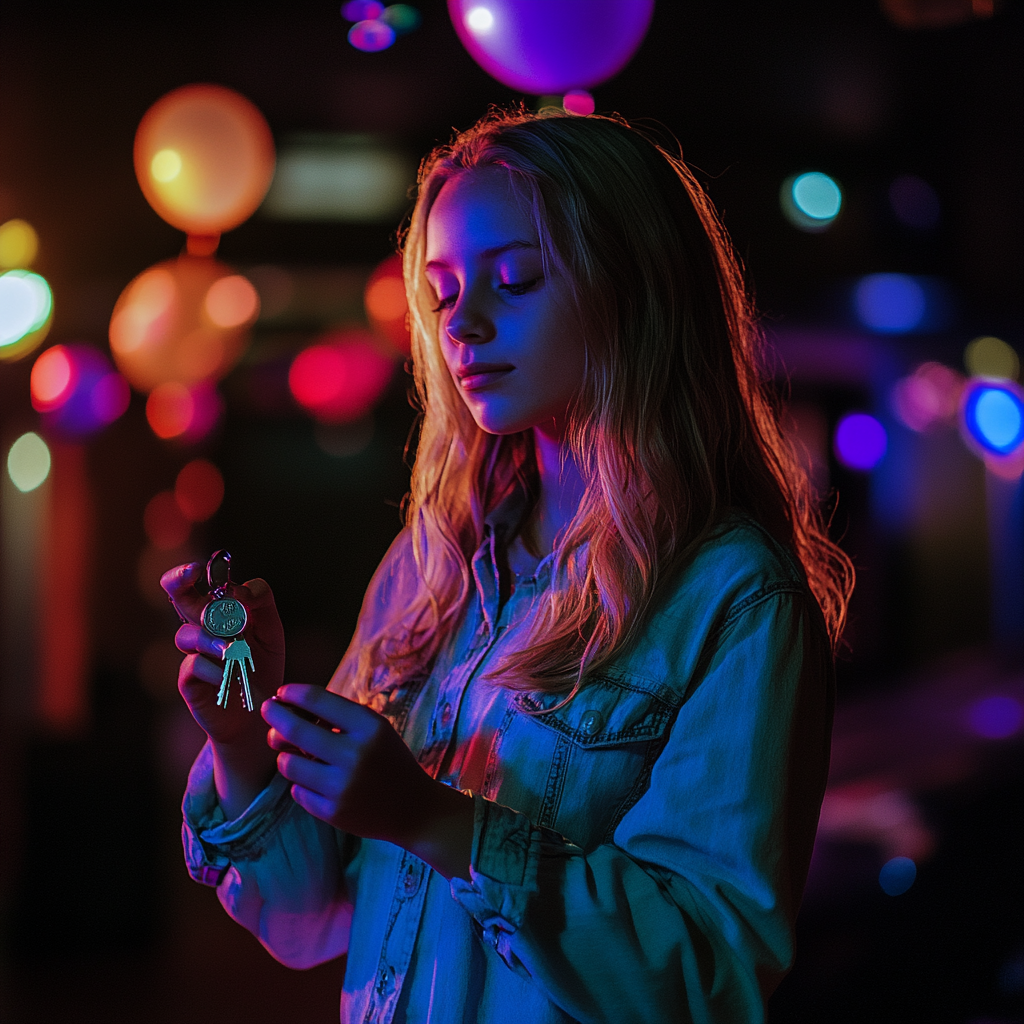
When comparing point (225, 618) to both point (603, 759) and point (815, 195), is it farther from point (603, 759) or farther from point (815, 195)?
point (815, 195)

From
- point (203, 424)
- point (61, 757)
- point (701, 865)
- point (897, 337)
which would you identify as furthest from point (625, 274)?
point (897, 337)

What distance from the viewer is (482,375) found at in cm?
103

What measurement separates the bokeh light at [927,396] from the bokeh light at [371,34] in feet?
14.9

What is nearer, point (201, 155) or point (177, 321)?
point (201, 155)

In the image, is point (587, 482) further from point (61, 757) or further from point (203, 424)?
point (203, 424)

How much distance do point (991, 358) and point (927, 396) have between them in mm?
Answer: 547

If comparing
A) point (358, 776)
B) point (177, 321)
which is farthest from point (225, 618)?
point (177, 321)

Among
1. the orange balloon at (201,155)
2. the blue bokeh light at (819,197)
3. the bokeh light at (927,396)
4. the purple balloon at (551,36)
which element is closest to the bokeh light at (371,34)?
the purple balloon at (551,36)

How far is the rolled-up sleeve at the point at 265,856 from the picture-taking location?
1.10m

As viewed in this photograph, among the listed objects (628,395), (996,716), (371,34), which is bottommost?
(996,716)

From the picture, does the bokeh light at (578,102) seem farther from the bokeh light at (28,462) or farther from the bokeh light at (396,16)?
the bokeh light at (28,462)

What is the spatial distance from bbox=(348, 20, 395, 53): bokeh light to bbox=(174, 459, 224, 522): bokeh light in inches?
270

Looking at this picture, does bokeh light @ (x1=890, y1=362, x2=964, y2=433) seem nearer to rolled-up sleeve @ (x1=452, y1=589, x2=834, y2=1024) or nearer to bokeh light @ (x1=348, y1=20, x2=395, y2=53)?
bokeh light @ (x1=348, y1=20, x2=395, y2=53)

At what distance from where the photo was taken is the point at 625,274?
1061mm
